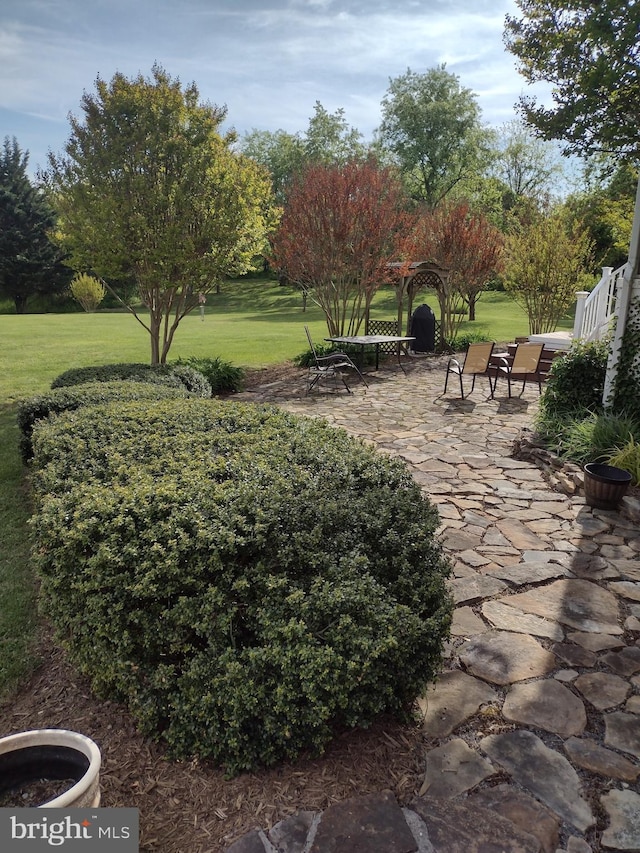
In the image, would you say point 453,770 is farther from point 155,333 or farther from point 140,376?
point 155,333

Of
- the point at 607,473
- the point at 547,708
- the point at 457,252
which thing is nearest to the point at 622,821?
the point at 547,708

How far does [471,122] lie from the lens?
34250 mm

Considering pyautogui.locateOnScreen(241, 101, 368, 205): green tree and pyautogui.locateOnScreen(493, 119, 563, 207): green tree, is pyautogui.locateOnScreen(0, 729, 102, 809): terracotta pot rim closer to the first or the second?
pyautogui.locateOnScreen(241, 101, 368, 205): green tree

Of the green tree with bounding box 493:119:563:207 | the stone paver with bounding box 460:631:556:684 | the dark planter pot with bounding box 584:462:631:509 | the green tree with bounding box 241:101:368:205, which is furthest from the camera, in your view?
the green tree with bounding box 241:101:368:205

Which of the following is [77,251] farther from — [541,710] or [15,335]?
[15,335]

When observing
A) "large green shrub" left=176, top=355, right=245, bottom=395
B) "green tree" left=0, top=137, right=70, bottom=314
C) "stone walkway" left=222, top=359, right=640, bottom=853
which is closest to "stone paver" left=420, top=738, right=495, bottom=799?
"stone walkway" left=222, top=359, right=640, bottom=853

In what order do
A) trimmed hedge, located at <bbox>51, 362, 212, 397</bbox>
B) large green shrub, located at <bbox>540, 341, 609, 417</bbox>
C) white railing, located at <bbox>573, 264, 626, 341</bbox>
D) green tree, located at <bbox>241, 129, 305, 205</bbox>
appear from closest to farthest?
large green shrub, located at <bbox>540, 341, 609, 417</bbox> → trimmed hedge, located at <bbox>51, 362, 212, 397</bbox> → white railing, located at <bbox>573, 264, 626, 341</bbox> → green tree, located at <bbox>241, 129, 305, 205</bbox>

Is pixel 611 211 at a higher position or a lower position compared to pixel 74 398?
higher

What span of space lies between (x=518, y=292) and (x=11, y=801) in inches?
611

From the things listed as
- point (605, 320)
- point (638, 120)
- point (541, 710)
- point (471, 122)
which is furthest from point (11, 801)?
point (471, 122)

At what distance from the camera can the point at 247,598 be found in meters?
2.15

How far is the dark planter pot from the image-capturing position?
4395 millimetres

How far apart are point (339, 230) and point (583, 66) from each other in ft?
17.5

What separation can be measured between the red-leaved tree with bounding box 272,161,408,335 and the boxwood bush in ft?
32.9
